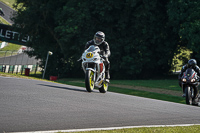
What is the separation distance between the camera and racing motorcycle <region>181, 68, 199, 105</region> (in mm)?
Answer: 13593

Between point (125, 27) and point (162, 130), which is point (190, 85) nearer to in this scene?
point (162, 130)

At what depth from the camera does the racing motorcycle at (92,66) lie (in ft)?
37.0

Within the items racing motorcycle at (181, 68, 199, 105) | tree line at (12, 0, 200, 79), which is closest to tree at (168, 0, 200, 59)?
tree line at (12, 0, 200, 79)

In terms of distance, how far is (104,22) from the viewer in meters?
36.7

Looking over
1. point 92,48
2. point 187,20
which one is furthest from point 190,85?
point 187,20

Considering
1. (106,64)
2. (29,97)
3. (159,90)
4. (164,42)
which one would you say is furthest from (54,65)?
(29,97)

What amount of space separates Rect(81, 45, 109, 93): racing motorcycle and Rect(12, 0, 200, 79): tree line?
66.2 ft

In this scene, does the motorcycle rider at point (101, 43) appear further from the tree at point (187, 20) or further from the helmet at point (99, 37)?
the tree at point (187, 20)

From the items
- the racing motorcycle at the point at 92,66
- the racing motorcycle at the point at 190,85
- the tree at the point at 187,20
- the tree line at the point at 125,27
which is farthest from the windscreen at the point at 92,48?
the tree line at the point at 125,27

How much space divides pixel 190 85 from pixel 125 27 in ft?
72.9

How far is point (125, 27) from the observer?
35.5 m

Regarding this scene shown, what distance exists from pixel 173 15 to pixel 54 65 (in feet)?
55.5

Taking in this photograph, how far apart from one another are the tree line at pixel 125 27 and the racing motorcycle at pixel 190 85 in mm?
17171

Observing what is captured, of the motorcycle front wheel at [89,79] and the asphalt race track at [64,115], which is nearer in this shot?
the asphalt race track at [64,115]
